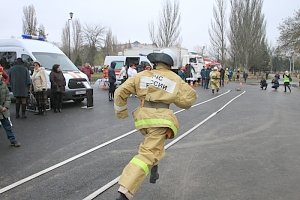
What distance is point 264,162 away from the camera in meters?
6.72

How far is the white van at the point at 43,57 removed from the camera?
50.0 feet

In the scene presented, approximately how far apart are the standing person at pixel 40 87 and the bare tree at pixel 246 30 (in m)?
47.9

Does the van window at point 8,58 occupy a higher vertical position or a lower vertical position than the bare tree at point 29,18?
lower

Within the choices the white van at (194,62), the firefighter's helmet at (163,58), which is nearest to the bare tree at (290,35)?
the white van at (194,62)

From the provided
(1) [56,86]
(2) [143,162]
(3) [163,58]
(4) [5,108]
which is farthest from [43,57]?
(2) [143,162]

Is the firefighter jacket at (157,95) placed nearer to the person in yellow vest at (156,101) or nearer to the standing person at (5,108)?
the person in yellow vest at (156,101)

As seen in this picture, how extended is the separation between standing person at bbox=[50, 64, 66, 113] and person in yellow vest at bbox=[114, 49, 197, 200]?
9411 millimetres

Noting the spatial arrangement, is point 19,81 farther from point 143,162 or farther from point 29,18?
point 29,18

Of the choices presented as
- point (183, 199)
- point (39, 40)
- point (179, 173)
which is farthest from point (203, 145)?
point (39, 40)

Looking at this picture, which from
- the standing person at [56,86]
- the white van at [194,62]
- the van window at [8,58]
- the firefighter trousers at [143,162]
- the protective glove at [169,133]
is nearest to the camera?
the firefighter trousers at [143,162]

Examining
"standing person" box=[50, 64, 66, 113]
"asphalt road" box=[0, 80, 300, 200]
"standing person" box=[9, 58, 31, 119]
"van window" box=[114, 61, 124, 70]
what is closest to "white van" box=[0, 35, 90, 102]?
"standing person" box=[50, 64, 66, 113]

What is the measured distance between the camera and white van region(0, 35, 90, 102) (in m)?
15.2

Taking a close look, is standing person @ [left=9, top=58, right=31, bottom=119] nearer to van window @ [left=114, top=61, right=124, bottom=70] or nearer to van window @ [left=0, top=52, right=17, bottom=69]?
van window @ [left=0, top=52, right=17, bottom=69]

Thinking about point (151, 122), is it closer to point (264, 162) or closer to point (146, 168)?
point (146, 168)
